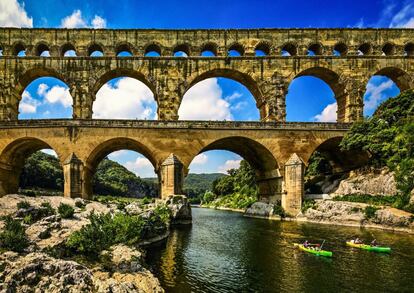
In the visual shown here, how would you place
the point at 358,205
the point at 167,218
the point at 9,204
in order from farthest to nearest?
the point at 358,205 → the point at 167,218 → the point at 9,204

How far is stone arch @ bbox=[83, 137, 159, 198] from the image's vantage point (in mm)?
30531

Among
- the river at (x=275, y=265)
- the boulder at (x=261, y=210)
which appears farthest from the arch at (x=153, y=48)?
the river at (x=275, y=265)

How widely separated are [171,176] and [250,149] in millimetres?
11289

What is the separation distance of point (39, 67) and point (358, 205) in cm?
3937

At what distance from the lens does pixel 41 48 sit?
3756cm

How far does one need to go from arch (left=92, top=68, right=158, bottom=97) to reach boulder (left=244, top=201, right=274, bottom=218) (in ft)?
63.0

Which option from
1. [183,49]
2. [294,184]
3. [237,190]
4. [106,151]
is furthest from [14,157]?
[237,190]

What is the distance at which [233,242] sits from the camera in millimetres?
20484

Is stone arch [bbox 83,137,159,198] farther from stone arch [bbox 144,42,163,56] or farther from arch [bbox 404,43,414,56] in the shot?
arch [bbox 404,43,414,56]

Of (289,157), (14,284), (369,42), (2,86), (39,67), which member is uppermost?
(369,42)

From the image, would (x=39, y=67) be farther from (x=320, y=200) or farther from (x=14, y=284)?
(x=320, y=200)

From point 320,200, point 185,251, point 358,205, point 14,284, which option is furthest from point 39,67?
point 358,205

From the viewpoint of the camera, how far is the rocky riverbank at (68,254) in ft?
30.9

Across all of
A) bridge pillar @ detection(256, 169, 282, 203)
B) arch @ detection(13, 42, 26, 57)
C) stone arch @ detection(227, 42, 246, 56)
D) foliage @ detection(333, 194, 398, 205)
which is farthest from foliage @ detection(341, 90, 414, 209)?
arch @ detection(13, 42, 26, 57)
